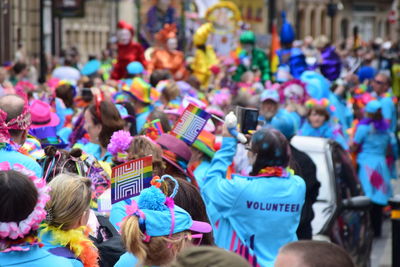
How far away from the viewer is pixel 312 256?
3.35 metres

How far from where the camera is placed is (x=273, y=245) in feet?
20.6

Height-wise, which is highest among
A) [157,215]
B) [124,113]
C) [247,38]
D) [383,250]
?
[157,215]

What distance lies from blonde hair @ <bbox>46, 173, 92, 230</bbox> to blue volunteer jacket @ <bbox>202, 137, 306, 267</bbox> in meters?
1.76

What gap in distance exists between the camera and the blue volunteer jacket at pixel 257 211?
6156 mm

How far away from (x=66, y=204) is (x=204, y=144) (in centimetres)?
283

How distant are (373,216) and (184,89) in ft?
9.60

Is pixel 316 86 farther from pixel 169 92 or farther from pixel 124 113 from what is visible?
pixel 124 113

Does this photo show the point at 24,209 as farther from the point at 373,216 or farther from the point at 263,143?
the point at 373,216

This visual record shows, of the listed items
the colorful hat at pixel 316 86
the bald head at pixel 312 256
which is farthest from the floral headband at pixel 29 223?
the colorful hat at pixel 316 86

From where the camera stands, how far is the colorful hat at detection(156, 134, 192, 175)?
634 cm

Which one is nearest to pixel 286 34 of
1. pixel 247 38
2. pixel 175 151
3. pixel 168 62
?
pixel 247 38

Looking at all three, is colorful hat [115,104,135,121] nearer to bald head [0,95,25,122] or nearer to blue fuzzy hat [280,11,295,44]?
bald head [0,95,25,122]

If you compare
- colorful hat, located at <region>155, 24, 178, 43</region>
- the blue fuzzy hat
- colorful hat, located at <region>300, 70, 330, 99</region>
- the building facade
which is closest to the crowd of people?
colorful hat, located at <region>300, 70, 330, 99</region>

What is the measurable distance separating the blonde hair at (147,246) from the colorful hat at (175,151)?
213cm
